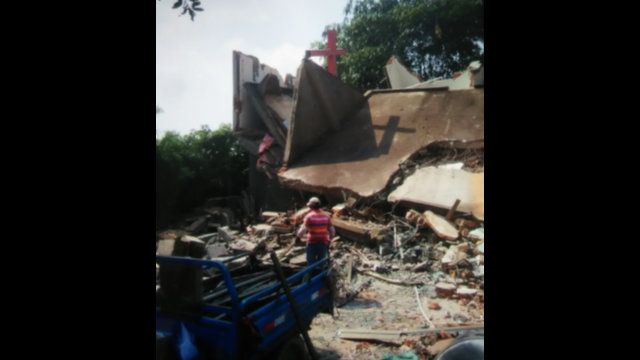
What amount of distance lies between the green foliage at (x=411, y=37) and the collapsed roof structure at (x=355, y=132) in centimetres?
680

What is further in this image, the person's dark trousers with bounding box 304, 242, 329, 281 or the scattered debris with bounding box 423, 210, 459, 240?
the scattered debris with bounding box 423, 210, 459, 240

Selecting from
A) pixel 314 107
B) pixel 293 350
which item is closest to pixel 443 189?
pixel 314 107

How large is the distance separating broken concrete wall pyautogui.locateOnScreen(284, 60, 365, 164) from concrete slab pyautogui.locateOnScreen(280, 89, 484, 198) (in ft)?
0.41

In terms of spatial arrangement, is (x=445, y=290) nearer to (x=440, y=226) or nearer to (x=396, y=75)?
(x=440, y=226)

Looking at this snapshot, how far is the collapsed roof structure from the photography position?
25.9ft

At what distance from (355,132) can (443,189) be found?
10.3 feet

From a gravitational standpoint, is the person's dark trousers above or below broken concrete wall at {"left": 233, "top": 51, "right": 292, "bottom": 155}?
below

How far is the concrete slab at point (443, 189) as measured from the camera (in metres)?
7.16

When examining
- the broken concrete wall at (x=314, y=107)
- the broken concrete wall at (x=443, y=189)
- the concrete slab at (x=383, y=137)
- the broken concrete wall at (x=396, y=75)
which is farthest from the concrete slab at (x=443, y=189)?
the broken concrete wall at (x=396, y=75)

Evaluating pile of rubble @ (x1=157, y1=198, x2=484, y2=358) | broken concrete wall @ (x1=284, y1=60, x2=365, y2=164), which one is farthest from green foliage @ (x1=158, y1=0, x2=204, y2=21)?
broken concrete wall @ (x1=284, y1=60, x2=365, y2=164)

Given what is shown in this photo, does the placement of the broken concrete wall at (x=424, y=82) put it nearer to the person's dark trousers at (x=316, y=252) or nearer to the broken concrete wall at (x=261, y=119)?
the broken concrete wall at (x=261, y=119)

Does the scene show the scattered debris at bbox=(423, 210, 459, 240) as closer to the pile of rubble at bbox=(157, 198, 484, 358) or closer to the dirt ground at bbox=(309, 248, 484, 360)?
the pile of rubble at bbox=(157, 198, 484, 358)
